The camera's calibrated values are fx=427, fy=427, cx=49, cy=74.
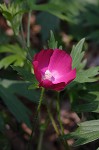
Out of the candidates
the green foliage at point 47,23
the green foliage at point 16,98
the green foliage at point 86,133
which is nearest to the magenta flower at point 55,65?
the green foliage at point 86,133

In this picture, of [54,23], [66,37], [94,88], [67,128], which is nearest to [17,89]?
[94,88]

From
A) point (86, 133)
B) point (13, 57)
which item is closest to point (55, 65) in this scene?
point (86, 133)

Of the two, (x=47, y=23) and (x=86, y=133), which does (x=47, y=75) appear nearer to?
(x=86, y=133)

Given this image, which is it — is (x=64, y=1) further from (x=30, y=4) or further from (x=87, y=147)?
(x=87, y=147)

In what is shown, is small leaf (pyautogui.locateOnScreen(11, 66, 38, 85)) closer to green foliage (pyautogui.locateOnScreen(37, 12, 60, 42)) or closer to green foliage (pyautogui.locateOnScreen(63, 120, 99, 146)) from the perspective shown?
green foliage (pyautogui.locateOnScreen(63, 120, 99, 146))

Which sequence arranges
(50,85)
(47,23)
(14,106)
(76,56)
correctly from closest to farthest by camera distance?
(50,85)
(76,56)
(14,106)
(47,23)

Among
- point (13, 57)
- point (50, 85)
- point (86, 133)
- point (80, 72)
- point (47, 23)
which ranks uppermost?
point (47, 23)
